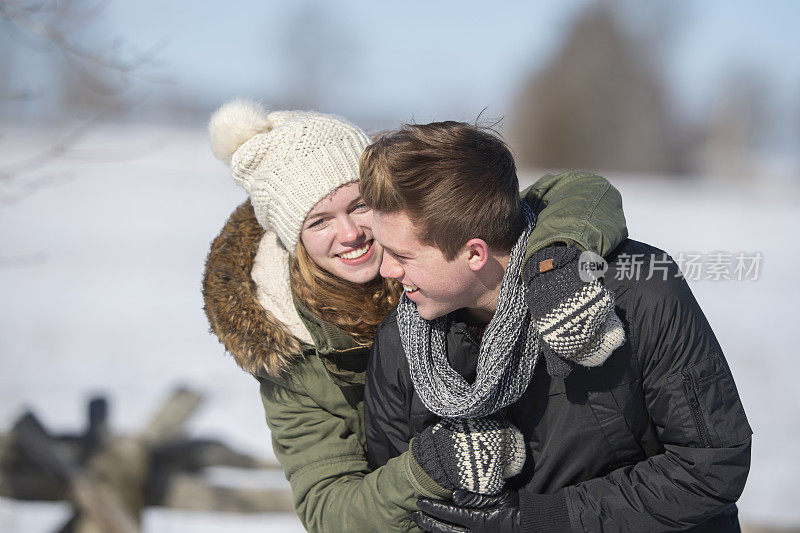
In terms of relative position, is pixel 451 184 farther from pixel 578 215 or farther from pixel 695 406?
pixel 695 406

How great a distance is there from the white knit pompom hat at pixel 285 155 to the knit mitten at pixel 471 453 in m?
0.87

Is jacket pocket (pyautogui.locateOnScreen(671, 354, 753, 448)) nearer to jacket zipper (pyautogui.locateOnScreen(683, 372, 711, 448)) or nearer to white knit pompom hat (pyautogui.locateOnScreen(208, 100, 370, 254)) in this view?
jacket zipper (pyautogui.locateOnScreen(683, 372, 711, 448))

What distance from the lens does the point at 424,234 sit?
1.92 metres

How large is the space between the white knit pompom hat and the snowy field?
105 cm

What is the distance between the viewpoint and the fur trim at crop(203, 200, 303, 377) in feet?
8.08

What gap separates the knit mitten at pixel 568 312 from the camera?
5.64ft

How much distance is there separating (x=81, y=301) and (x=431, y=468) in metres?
8.50

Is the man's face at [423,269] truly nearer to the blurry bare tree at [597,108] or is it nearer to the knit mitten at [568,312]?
the knit mitten at [568,312]

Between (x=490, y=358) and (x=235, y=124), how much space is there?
130cm

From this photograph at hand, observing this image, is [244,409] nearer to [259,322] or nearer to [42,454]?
[42,454]

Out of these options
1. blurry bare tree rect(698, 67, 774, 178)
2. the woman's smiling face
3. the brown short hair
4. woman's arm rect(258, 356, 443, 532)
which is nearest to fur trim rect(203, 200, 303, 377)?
woman's arm rect(258, 356, 443, 532)

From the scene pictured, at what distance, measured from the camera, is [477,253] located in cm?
195

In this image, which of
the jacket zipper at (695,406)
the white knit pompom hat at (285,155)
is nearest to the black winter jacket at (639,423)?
the jacket zipper at (695,406)

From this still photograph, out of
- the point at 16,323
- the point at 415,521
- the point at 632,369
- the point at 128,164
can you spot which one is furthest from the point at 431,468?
the point at 128,164
